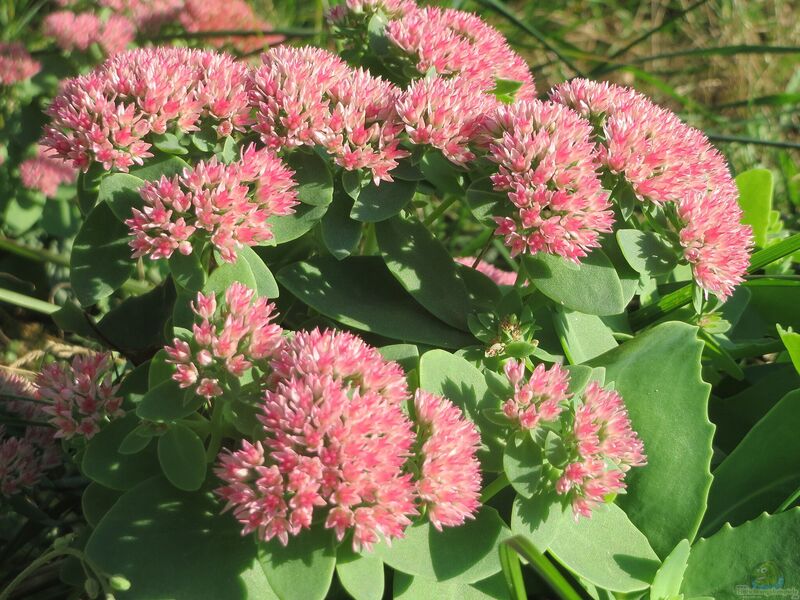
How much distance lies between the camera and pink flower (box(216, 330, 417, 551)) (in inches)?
39.9

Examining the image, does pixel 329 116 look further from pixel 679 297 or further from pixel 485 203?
pixel 679 297

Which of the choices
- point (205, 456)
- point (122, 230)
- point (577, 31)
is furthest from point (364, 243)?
point (577, 31)

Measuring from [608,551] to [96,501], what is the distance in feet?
2.54

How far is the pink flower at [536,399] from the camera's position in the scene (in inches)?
46.3

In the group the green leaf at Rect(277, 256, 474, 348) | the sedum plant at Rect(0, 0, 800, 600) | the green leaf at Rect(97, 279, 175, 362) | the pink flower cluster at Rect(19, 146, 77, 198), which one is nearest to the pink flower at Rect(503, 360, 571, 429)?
the sedum plant at Rect(0, 0, 800, 600)

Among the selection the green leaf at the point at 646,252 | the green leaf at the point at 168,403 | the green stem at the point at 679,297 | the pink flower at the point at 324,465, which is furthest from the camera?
the green stem at the point at 679,297

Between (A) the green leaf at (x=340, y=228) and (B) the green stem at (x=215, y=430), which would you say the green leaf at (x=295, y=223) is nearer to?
(A) the green leaf at (x=340, y=228)

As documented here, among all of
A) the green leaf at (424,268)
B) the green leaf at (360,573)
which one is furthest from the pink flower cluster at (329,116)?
the green leaf at (360,573)

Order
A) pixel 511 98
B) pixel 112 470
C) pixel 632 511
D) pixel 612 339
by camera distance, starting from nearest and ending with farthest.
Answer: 1. pixel 112 470
2. pixel 632 511
3. pixel 612 339
4. pixel 511 98

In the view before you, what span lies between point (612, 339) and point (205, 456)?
29.4 inches

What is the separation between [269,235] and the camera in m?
1.21

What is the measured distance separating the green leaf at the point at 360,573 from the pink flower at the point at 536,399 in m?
0.27

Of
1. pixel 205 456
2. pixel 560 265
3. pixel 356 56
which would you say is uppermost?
pixel 356 56

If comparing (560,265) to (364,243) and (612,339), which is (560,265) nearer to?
(612,339)
